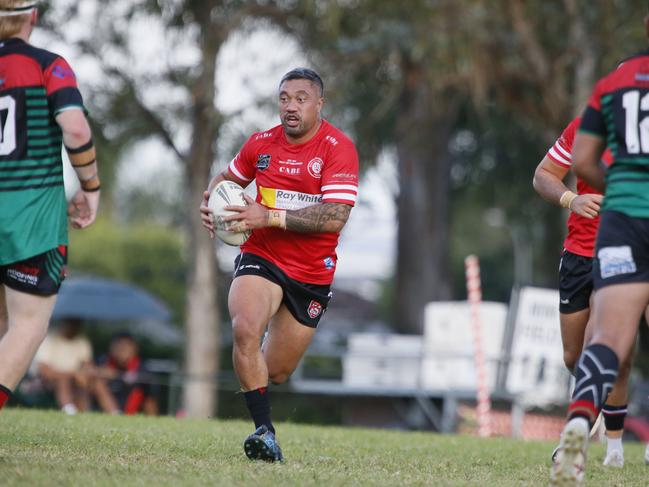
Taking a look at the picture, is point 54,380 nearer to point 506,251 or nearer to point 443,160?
point 443,160

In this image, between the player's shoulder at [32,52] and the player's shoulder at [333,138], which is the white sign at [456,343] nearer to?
the player's shoulder at [333,138]

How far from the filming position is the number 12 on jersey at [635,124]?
18.8ft

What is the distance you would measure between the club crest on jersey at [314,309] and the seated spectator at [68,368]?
1093 cm

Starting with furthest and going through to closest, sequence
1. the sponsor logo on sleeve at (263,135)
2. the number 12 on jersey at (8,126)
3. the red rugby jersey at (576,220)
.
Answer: the red rugby jersey at (576,220)
the sponsor logo on sleeve at (263,135)
the number 12 on jersey at (8,126)

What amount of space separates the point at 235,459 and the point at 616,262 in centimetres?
285

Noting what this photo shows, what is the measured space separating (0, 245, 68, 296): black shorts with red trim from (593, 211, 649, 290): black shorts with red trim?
2.90m

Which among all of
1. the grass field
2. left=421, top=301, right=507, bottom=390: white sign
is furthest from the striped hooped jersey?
left=421, top=301, right=507, bottom=390: white sign

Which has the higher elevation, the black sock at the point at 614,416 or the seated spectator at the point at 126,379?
the black sock at the point at 614,416

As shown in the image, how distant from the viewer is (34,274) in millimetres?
6203

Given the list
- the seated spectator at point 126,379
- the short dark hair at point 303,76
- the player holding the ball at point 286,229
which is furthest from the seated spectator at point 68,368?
the short dark hair at point 303,76

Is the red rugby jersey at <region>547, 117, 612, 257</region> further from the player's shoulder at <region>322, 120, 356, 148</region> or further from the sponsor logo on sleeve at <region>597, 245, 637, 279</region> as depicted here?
the sponsor logo on sleeve at <region>597, 245, 637, 279</region>

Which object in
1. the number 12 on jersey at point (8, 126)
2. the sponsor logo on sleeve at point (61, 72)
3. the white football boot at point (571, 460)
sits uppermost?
the sponsor logo on sleeve at point (61, 72)

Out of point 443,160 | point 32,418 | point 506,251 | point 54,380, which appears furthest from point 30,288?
point 506,251

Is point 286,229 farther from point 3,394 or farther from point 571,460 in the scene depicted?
point 571,460
